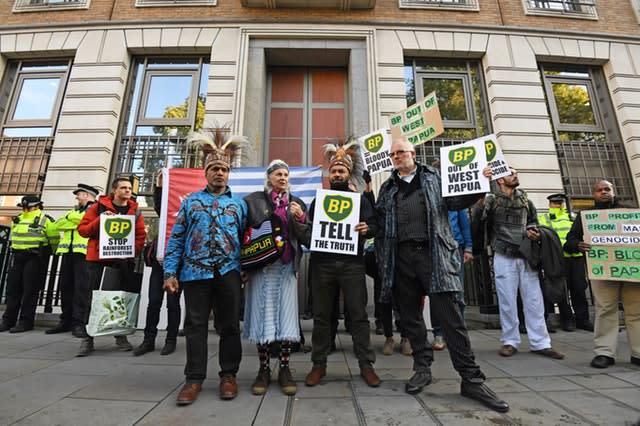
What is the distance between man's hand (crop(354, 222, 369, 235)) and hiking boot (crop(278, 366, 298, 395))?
1.48 m

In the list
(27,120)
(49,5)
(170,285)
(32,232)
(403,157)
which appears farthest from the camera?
(49,5)

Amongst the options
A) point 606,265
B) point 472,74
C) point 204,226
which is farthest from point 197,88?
point 606,265

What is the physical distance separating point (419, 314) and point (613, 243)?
273 cm

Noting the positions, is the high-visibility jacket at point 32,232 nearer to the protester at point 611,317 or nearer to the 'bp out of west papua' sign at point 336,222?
the 'bp out of west papua' sign at point 336,222

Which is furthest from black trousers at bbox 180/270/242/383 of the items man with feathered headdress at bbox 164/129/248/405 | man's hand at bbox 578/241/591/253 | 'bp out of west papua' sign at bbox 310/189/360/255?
man's hand at bbox 578/241/591/253

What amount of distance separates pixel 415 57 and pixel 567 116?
471 cm

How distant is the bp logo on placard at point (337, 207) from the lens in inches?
126

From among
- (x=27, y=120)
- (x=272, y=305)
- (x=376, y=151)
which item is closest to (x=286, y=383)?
(x=272, y=305)

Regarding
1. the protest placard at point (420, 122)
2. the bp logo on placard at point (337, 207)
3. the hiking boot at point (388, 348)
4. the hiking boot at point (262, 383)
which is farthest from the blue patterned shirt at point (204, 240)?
the protest placard at point (420, 122)

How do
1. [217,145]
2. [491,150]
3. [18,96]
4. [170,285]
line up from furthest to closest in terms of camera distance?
[18,96], [491,150], [217,145], [170,285]

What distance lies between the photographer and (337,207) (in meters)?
3.22

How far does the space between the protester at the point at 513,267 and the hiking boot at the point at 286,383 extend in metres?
2.91

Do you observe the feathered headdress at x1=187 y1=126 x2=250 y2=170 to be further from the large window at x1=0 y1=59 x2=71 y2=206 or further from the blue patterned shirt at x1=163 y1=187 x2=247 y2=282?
the large window at x1=0 y1=59 x2=71 y2=206

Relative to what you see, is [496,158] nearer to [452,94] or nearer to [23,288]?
[452,94]
